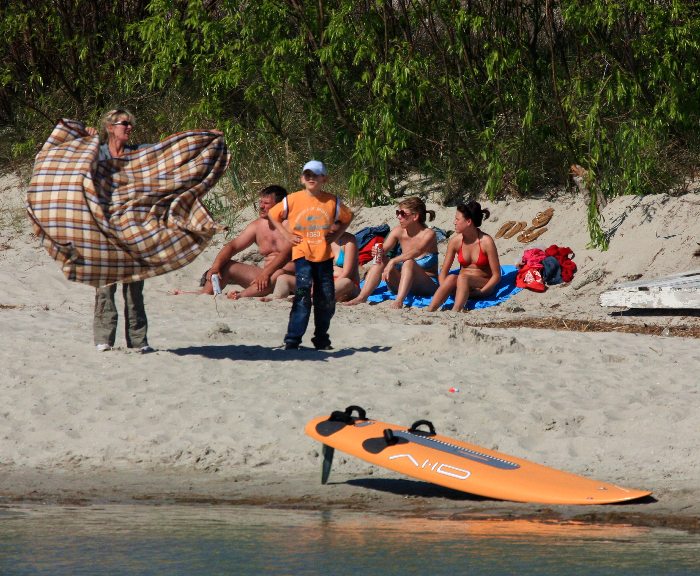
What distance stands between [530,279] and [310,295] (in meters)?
4.43

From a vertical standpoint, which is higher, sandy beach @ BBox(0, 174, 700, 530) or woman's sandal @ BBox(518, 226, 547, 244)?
sandy beach @ BBox(0, 174, 700, 530)

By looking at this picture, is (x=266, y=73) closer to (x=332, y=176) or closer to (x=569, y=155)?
(x=332, y=176)

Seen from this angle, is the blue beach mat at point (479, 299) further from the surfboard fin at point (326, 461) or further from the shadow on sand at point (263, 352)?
the surfboard fin at point (326, 461)

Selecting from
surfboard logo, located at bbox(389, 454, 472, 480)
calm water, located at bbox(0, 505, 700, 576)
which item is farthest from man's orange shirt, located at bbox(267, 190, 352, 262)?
calm water, located at bbox(0, 505, 700, 576)

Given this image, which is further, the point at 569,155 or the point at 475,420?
the point at 569,155

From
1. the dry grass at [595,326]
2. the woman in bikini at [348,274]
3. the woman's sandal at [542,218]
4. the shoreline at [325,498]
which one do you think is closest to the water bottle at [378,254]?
the woman in bikini at [348,274]

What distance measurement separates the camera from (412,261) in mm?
11875

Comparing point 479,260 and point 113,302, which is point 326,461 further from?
point 479,260

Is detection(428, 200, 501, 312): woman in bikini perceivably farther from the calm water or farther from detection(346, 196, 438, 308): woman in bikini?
the calm water

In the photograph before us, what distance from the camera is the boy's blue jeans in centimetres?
852

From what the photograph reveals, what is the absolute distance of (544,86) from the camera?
1457 centimetres

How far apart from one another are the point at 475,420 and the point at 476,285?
477 cm

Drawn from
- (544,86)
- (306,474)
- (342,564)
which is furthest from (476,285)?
(342,564)

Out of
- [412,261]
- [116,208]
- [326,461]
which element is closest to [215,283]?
[412,261]
